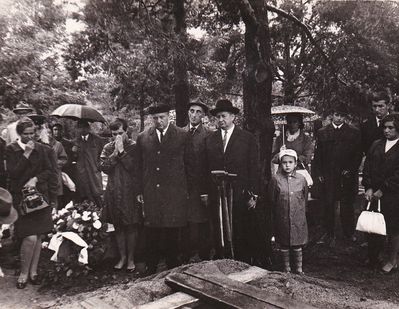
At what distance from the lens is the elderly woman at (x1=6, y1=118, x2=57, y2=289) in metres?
4.42

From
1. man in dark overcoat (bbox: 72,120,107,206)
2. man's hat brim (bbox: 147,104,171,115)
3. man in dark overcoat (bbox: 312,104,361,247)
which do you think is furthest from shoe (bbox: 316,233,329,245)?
man in dark overcoat (bbox: 72,120,107,206)

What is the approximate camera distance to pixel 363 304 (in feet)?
8.71

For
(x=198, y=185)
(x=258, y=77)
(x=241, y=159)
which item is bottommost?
(x=198, y=185)

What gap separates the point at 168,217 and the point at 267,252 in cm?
136

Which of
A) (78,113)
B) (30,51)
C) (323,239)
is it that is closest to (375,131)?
(323,239)

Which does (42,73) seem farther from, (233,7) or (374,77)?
(374,77)

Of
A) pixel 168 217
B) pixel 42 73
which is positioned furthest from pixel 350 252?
pixel 42 73

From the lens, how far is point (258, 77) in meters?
5.50

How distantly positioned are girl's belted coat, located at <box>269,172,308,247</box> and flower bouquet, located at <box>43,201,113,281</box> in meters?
2.14

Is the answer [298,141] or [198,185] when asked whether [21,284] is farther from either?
[298,141]

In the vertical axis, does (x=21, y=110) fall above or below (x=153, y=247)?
above

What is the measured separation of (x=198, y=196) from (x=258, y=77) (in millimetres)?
1980

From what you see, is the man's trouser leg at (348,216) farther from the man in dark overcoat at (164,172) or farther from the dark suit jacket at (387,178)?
the man in dark overcoat at (164,172)

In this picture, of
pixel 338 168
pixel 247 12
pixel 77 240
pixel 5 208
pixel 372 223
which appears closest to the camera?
pixel 5 208
